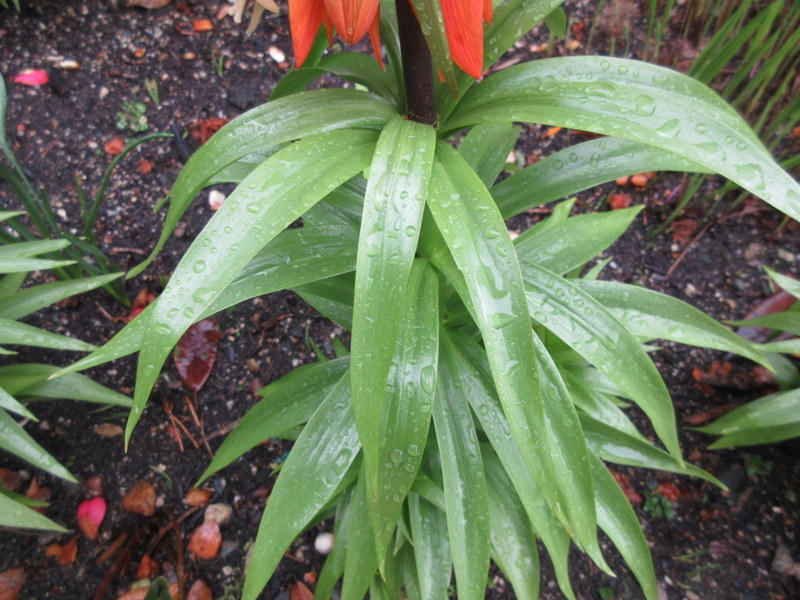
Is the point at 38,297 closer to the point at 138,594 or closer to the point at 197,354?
the point at 197,354

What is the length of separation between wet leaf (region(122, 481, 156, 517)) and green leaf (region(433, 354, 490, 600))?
858 millimetres

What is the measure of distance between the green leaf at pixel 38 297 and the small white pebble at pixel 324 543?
758 mm

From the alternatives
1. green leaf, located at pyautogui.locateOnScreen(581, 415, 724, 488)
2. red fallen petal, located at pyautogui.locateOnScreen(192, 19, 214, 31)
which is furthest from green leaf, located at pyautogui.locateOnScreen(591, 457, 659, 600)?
red fallen petal, located at pyautogui.locateOnScreen(192, 19, 214, 31)

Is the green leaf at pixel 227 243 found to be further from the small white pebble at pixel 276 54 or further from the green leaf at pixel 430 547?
the small white pebble at pixel 276 54

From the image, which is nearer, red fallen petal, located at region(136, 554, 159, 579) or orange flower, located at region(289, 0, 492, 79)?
orange flower, located at region(289, 0, 492, 79)

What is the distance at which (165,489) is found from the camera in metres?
1.32

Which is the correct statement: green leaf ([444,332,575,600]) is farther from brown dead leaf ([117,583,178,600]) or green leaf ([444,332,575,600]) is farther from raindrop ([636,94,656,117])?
brown dead leaf ([117,583,178,600])

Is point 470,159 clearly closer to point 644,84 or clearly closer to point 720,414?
point 644,84

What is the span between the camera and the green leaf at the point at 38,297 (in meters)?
1.16

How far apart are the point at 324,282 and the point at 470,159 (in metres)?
0.33

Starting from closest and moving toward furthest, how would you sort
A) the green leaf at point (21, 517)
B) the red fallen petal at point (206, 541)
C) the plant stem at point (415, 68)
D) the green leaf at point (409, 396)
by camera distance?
the plant stem at point (415, 68) < the green leaf at point (409, 396) < the green leaf at point (21, 517) < the red fallen petal at point (206, 541)

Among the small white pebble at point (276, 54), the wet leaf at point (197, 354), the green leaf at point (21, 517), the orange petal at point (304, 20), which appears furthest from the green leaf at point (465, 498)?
the small white pebble at point (276, 54)

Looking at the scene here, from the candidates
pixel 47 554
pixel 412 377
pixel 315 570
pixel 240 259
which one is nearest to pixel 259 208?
pixel 240 259

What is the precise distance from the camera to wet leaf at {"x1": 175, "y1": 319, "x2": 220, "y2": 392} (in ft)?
4.73
